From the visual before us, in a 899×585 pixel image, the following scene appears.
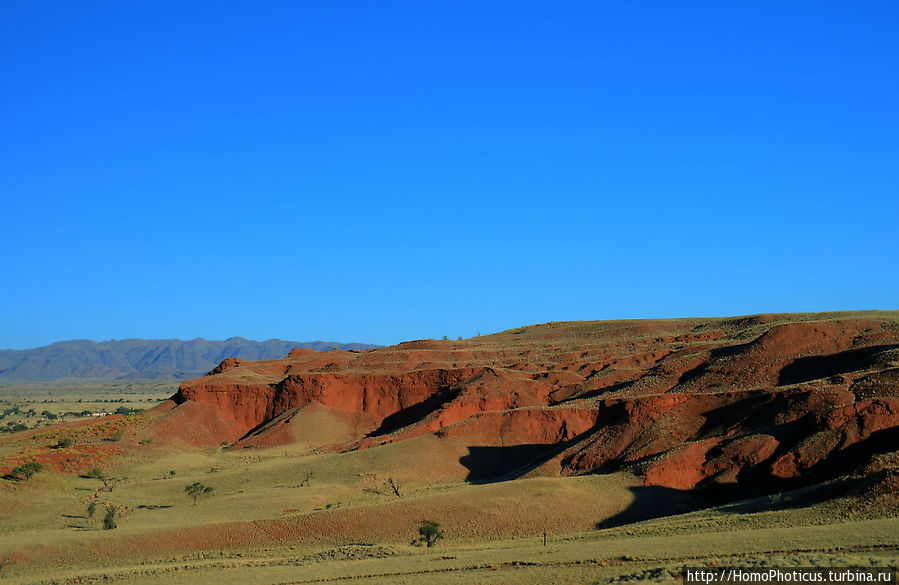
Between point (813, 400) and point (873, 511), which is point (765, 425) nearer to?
point (813, 400)

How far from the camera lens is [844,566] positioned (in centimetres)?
1925

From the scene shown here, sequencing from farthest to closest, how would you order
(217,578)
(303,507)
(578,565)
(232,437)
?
(232,437) → (303,507) → (217,578) → (578,565)

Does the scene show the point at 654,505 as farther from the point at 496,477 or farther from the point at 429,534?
the point at 496,477

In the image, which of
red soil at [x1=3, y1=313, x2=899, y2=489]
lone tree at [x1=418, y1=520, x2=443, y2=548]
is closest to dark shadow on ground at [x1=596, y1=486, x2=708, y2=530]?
red soil at [x1=3, y1=313, x2=899, y2=489]

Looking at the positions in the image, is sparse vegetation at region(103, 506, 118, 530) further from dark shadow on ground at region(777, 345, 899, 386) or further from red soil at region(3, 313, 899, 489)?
dark shadow on ground at region(777, 345, 899, 386)

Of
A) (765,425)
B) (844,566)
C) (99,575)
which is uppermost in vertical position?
(765,425)

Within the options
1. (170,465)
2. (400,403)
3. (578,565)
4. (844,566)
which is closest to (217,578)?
(578,565)

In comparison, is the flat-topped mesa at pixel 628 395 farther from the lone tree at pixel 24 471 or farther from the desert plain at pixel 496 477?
the lone tree at pixel 24 471

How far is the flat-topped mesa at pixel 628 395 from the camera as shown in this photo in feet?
110

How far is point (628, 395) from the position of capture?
52000mm

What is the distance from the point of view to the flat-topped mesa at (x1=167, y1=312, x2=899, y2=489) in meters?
33.5

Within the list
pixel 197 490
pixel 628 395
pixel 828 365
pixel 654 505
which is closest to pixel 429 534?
pixel 654 505

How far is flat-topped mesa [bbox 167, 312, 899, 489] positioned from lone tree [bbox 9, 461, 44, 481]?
16.6 metres

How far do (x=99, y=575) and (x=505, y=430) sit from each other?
83.7 feet
